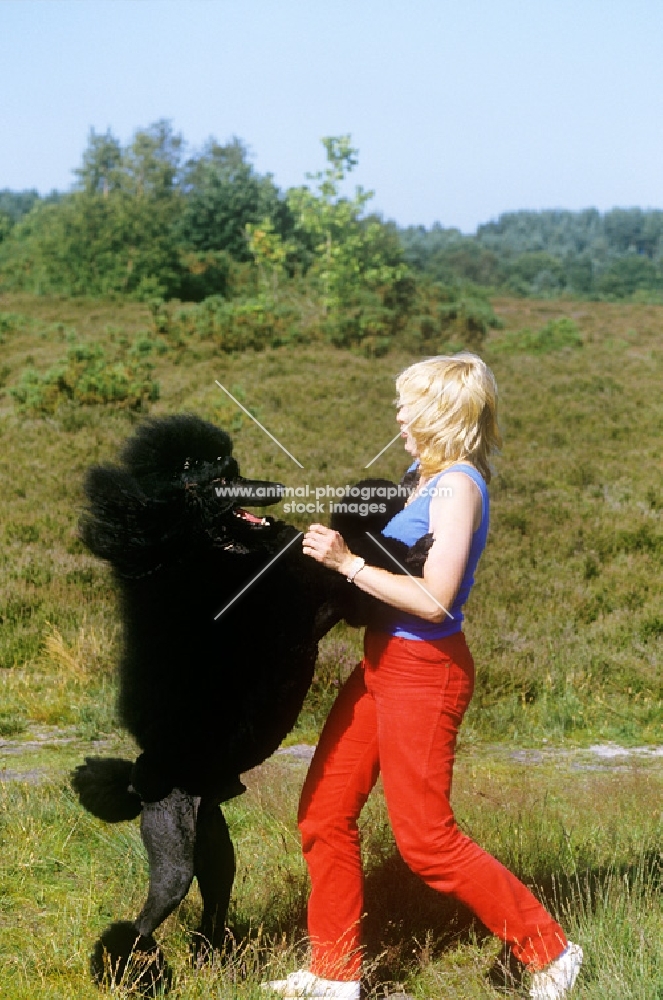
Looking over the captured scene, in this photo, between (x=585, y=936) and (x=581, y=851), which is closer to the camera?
(x=585, y=936)

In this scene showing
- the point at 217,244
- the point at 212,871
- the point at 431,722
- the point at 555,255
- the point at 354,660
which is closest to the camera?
the point at 431,722

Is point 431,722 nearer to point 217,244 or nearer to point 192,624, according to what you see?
point 192,624

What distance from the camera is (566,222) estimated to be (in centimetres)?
7588

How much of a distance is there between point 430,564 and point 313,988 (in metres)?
1.04

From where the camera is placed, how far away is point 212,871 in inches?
98.4

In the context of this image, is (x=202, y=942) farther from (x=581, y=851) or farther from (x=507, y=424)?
(x=507, y=424)

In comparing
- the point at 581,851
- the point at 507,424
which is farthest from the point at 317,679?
the point at 507,424

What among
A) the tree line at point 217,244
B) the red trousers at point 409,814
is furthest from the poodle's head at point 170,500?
the tree line at point 217,244

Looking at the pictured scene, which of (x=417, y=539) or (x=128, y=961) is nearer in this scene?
(x=128, y=961)

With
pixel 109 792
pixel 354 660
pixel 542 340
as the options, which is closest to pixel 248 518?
pixel 109 792

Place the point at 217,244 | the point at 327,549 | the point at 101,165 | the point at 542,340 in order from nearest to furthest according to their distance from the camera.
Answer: the point at 327,549, the point at 542,340, the point at 217,244, the point at 101,165

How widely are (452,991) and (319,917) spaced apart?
40 centimetres

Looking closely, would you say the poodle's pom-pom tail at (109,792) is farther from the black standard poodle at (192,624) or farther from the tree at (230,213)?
the tree at (230,213)

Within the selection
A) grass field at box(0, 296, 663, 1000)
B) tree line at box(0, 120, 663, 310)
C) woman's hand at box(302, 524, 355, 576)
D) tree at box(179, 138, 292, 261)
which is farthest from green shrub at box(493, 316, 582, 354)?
woman's hand at box(302, 524, 355, 576)
